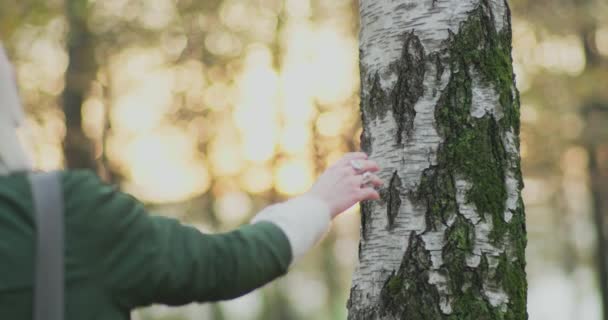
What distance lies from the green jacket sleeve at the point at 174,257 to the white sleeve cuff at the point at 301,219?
3 centimetres

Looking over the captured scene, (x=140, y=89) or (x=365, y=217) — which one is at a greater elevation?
(x=140, y=89)

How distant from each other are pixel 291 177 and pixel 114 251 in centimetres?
1371

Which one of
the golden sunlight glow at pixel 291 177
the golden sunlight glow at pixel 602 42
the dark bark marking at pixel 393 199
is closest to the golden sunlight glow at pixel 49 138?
the golden sunlight glow at pixel 291 177

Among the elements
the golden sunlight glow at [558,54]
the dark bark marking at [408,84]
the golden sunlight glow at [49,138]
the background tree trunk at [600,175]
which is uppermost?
the golden sunlight glow at [558,54]

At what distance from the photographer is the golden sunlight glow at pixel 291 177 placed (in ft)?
48.7

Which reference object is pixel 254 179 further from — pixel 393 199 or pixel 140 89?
pixel 393 199

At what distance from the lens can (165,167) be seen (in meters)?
15.7

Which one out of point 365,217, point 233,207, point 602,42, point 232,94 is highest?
point 602,42

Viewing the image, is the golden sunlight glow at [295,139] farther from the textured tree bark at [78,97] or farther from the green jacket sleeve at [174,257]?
the green jacket sleeve at [174,257]

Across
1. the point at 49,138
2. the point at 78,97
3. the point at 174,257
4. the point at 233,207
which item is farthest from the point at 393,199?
the point at 233,207

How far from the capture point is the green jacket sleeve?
1433 mm

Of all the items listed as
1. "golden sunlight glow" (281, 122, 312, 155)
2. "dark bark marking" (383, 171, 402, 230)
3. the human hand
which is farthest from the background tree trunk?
the human hand

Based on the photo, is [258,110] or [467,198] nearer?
[467,198]

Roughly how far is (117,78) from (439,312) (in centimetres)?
1050
